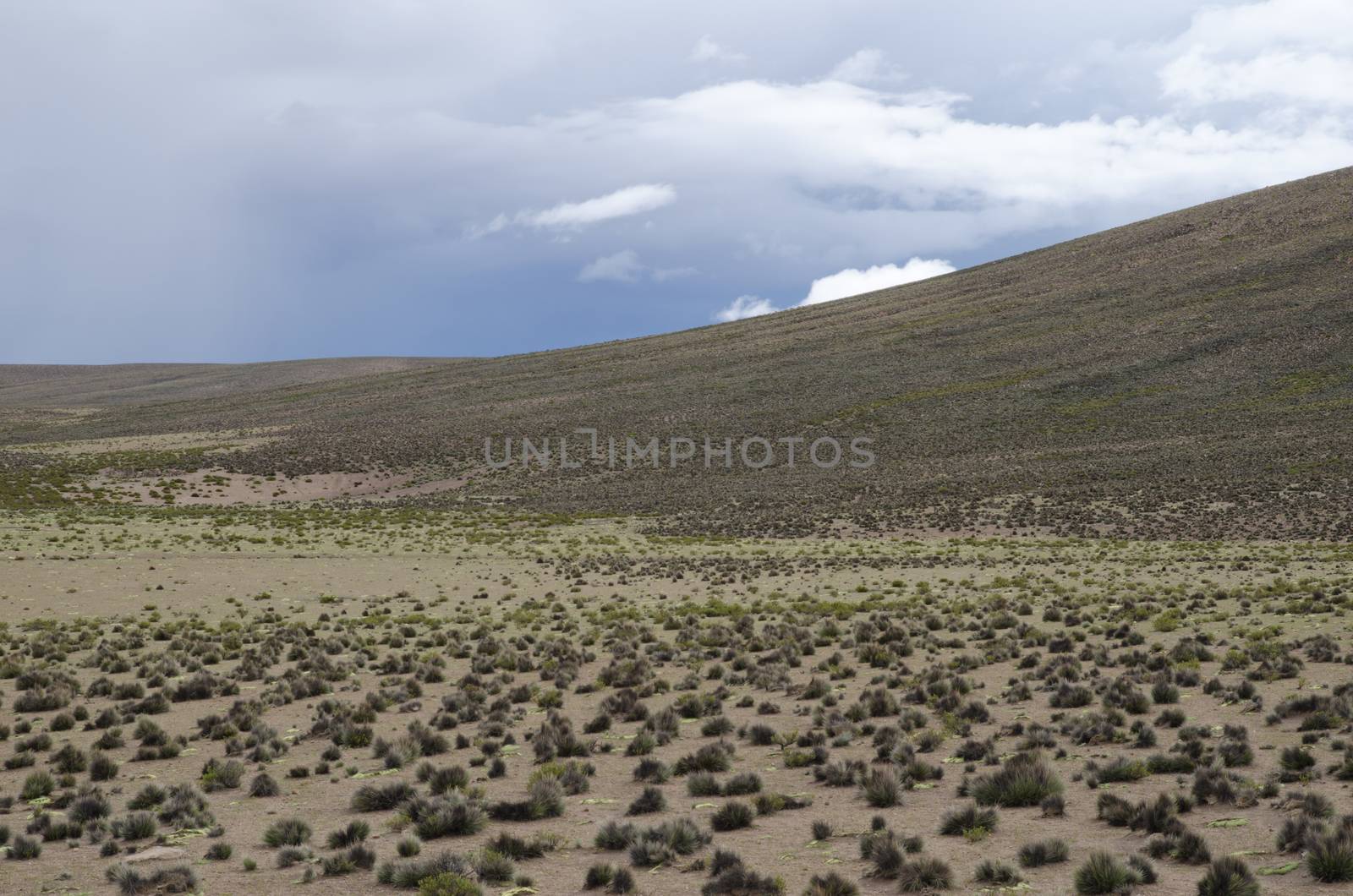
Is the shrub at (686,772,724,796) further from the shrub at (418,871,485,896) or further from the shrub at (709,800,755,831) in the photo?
the shrub at (418,871,485,896)

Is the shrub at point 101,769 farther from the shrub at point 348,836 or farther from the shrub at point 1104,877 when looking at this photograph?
the shrub at point 1104,877

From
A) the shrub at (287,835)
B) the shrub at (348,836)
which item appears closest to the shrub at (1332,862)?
the shrub at (348,836)

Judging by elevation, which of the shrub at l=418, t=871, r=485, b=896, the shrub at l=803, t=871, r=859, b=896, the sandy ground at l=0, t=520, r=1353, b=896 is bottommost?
the sandy ground at l=0, t=520, r=1353, b=896

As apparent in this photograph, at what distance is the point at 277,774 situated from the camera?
1292 cm

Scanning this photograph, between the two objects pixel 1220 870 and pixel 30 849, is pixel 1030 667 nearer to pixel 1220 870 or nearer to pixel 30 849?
pixel 1220 870

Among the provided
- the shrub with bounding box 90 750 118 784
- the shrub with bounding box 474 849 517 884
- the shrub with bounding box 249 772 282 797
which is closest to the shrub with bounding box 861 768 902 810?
the shrub with bounding box 474 849 517 884

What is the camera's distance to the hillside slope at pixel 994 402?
56844mm

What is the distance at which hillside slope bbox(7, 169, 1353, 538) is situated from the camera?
5684cm

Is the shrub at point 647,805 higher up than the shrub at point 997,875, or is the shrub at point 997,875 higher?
the shrub at point 997,875

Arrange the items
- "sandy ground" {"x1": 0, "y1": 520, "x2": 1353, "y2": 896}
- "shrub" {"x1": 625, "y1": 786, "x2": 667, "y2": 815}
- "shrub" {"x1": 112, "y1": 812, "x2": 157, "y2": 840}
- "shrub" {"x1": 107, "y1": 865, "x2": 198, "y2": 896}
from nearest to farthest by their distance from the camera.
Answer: "shrub" {"x1": 107, "y1": 865, "x2": 198, "y2": 896} → "sandy ground" {"x1": 0, "y1": 520, "x2": 1353, "y2": 896} → "shrub" {"x1": 112, "y1": 812, "x2": 157, "y2": 840} → "shrub" {"x1": 625, "y1": 786, "x2": 667, "y2": 815}

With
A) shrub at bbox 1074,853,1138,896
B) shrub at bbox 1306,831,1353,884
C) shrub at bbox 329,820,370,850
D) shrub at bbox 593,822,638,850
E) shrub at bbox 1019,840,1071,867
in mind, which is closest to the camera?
shrub at bbox 1306,831,1353,884

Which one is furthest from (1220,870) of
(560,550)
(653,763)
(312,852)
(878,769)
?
(560,550)

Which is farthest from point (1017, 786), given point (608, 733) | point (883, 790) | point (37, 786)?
point (37, 786)

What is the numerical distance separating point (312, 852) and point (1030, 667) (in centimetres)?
1279
